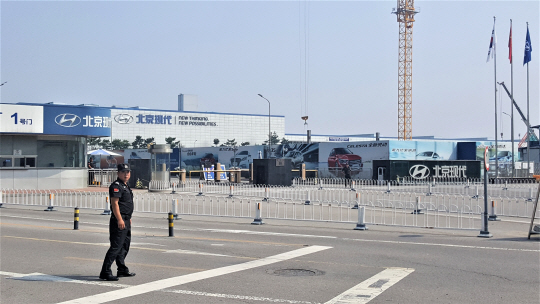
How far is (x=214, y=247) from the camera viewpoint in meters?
13.0

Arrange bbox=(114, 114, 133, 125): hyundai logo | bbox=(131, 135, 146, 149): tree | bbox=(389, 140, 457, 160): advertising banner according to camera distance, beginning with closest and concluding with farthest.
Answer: bbox=(389, 140, 457, 160): advertising banner → bbox=(131, 135, 146, 149): tree → bbox=(114, 114, 133, 125): hyundai logo

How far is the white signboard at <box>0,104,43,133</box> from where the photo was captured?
33.5 meters

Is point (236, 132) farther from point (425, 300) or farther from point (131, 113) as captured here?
point (425, 300)

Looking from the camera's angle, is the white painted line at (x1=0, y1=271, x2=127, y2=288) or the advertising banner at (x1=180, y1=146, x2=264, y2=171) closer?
the white painted line at (x1=0, y1=271, x2=127, y2=288)

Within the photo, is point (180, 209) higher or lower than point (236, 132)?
lower

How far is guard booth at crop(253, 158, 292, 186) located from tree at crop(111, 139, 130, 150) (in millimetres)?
53510

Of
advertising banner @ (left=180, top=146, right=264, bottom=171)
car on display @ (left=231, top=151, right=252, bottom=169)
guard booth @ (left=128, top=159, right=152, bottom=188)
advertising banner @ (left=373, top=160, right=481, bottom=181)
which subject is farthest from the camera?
car on display @ (left=231, top=151, right=252, bottom=169)

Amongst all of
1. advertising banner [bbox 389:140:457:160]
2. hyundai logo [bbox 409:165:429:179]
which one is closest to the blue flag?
hyundai logo [bbox 409:165:429:179]

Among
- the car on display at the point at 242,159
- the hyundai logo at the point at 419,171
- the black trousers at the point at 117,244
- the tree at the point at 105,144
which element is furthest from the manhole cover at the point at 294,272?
the tree at the point at 105,144

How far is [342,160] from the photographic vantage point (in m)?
58.8

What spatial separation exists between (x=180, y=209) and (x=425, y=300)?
1711cm

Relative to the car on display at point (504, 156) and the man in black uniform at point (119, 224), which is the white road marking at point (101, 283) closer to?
the man in black uniform at point (119, 224)

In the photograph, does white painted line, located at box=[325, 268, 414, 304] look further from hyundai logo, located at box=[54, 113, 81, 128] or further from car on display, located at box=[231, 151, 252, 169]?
car on display, located at box=[231, 151, 252, 169]

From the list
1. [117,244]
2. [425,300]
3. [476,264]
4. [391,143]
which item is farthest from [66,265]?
[391,143]
